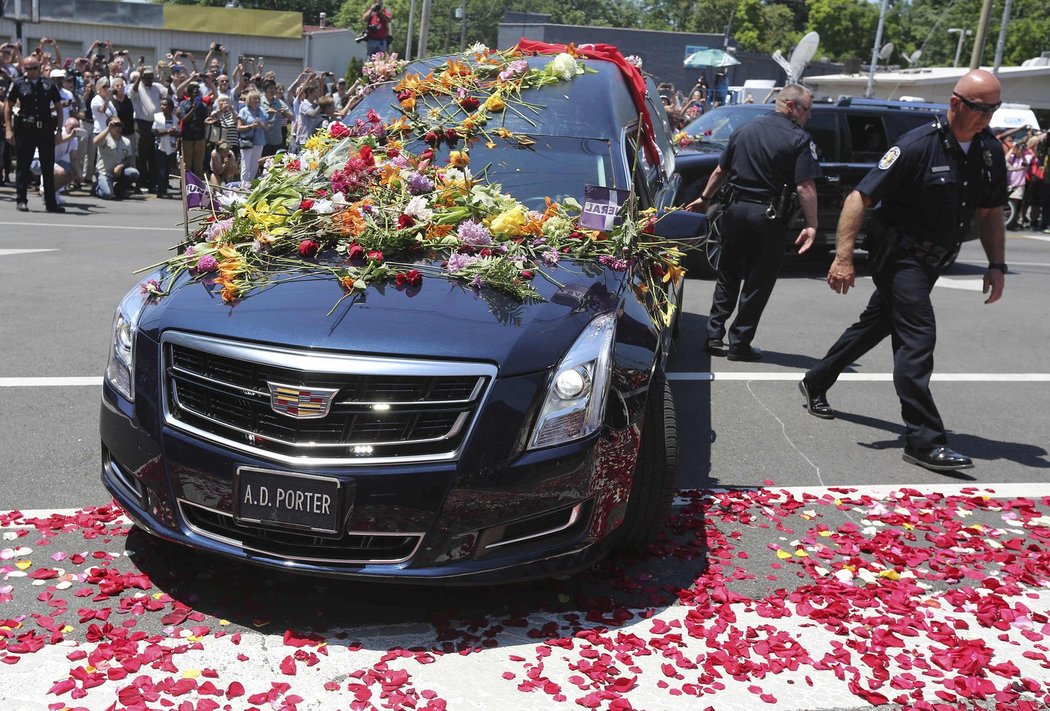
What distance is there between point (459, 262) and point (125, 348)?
1.29 m

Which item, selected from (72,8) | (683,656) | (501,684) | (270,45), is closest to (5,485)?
(501,684)

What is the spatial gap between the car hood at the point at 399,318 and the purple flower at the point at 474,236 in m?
0.31

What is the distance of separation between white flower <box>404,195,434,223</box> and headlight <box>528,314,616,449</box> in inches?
41.8

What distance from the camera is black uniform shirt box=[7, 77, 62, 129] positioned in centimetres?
1515

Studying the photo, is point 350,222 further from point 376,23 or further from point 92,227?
point 376,23

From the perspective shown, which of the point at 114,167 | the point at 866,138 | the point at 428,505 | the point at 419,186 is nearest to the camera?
the point at 428,505

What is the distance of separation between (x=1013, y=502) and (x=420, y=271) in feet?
11.1

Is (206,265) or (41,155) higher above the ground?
(206,265)

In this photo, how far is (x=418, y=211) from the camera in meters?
4.69

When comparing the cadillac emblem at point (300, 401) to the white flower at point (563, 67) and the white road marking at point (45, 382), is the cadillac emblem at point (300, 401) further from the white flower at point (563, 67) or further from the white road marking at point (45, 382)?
the white road marking at point (45, 382)

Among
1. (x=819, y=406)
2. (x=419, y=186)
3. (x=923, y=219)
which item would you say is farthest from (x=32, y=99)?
(x=923, y=219)

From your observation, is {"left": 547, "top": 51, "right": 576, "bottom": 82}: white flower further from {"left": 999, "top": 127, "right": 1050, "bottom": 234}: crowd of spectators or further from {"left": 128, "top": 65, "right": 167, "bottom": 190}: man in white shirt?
{"left": 999, "top": 127, "right": 1050, "bottom": 234}: crowd of spectators

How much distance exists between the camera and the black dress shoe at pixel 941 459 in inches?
238

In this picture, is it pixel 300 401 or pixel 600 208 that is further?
pixel 600 208
